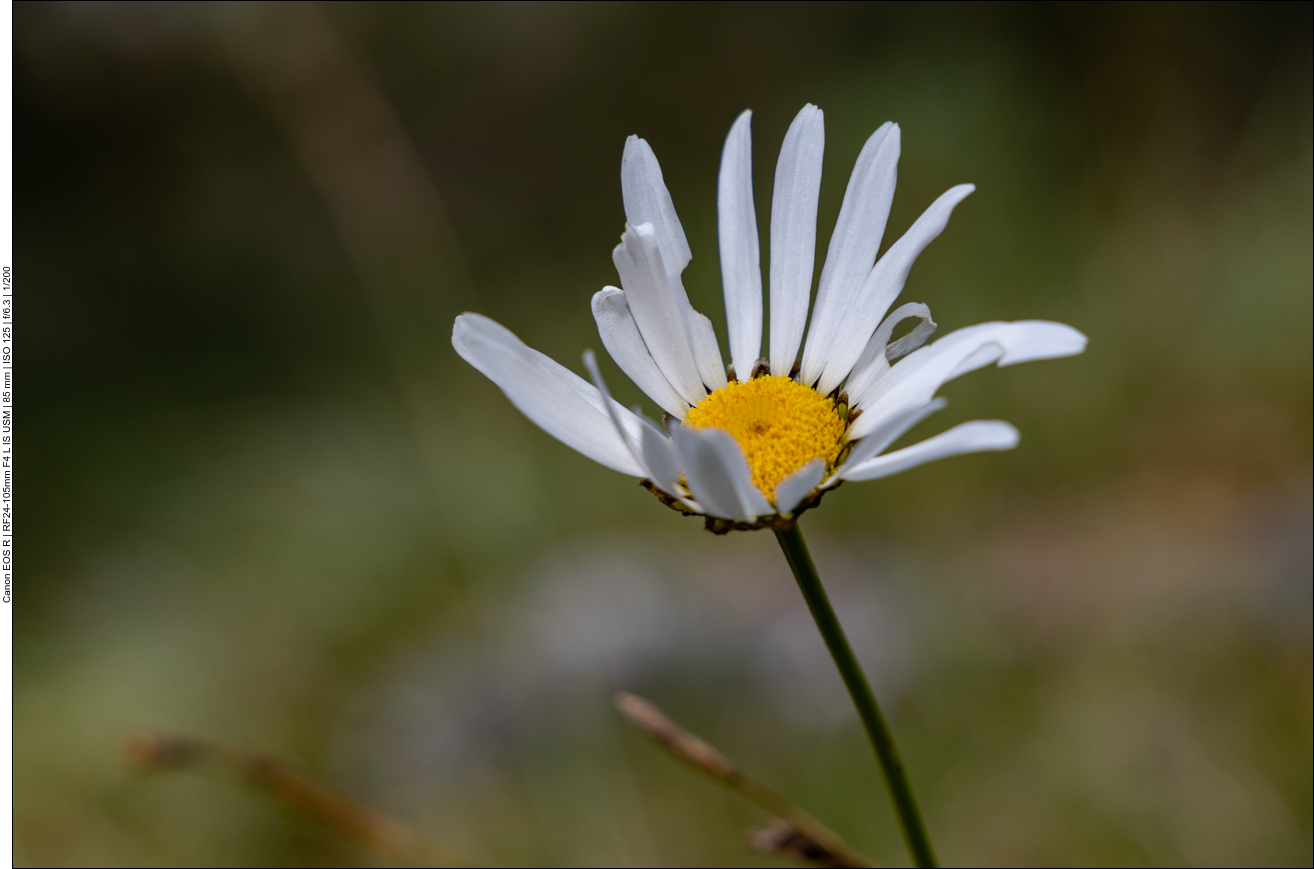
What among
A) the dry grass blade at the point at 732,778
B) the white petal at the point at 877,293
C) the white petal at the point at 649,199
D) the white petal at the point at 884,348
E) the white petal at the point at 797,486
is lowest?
the dry grass blade at the point at 732,778

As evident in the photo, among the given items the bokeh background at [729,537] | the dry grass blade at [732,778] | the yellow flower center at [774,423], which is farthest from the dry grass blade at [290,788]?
the bokeh background at [729,537]

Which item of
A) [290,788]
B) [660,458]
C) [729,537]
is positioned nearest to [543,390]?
[660,458]

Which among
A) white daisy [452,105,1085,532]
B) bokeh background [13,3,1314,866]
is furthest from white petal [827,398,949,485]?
bokeh background [13,3,1314,866]

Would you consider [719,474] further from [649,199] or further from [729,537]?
[729,537]

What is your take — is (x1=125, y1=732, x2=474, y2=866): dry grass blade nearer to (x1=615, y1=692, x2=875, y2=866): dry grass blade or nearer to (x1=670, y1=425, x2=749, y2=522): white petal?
(x1=615, y1=692, x2=875, y2=866): dry grass blade

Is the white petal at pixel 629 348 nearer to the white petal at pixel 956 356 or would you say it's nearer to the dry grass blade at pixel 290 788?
the white petal at pixel 956 356

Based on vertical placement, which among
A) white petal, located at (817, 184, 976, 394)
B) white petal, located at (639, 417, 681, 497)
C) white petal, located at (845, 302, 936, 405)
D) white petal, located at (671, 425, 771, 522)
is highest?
white petal, located at (817, 184, 976, 394)
